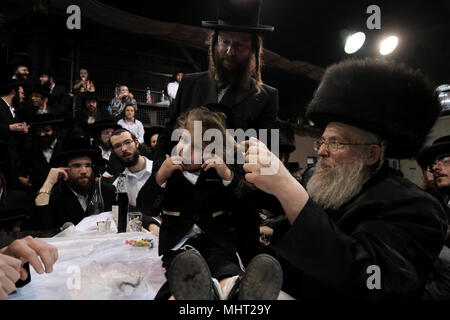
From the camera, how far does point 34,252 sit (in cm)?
96

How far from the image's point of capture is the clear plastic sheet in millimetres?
1172

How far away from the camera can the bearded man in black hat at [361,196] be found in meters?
0.86

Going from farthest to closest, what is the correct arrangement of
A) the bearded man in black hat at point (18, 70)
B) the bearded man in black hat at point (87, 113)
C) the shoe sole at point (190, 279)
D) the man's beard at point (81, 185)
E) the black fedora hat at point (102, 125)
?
the bearded man in black hat at point (87, 113)
the bearded man in black hat at point (18, 70)
the black fedora hat at point (102, 125)
the man's beard at point (81, 185)
the shoe sole at point (190, 279)

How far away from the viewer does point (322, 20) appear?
15.8 feet

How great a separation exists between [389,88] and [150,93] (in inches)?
345

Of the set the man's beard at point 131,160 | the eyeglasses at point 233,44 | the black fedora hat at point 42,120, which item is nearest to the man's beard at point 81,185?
the man's beard at point 131,160

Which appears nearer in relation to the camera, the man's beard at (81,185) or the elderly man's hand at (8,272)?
the elderly man's hand at (8,272)

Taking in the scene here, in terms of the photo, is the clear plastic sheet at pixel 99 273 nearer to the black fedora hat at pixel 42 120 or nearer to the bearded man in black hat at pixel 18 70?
the black fedora hat at pixel 42 120

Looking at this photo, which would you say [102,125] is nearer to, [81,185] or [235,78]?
[81,185]

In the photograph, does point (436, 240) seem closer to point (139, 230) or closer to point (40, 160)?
point (139, 230)

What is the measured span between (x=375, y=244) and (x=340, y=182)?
0.30 meters

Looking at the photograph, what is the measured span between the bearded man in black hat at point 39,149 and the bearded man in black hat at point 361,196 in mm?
3777

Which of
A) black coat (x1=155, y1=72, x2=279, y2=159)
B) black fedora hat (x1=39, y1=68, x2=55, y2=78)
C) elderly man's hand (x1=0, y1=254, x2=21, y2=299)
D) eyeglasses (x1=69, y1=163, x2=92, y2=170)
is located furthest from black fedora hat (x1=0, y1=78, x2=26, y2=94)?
elderly man's hand (x1=0, y1=254, x2=21, y2=299)

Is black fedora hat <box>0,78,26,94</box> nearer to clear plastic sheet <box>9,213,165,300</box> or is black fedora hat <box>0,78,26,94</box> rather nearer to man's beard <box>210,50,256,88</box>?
clear plastic sheet <box>9,213,165,300</box>
